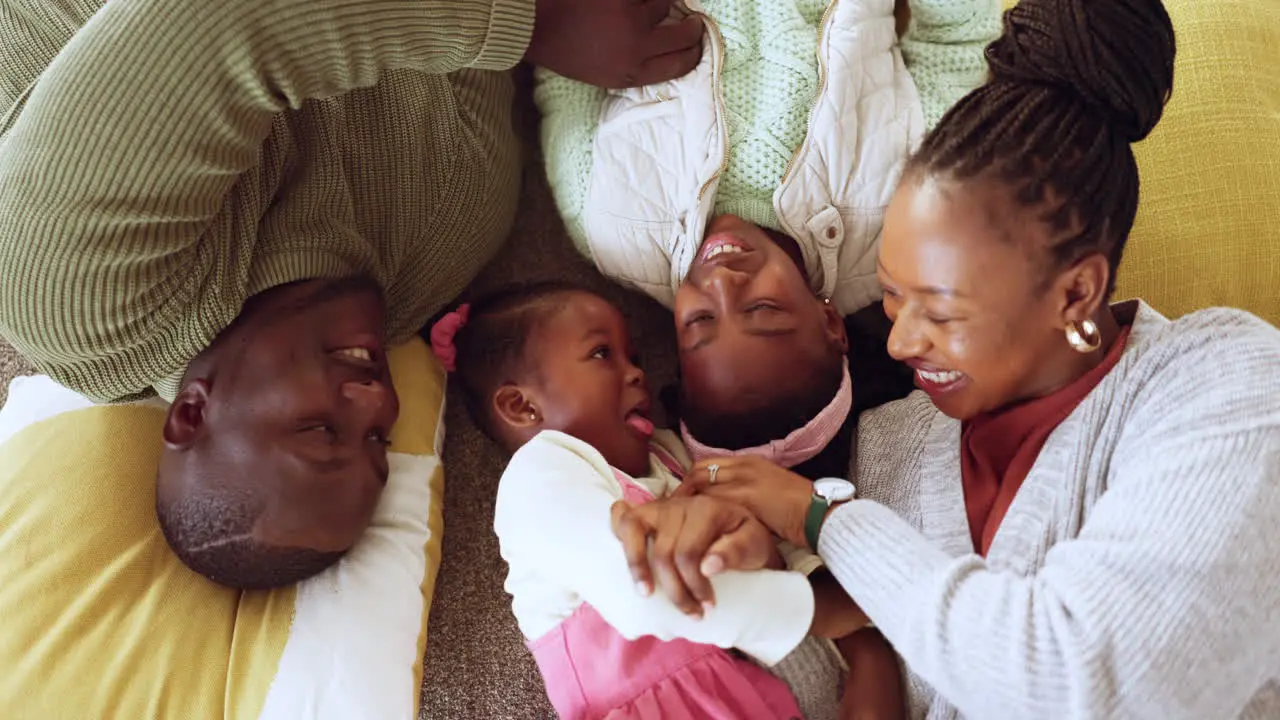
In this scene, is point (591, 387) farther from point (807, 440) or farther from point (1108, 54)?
point (1108, 54)

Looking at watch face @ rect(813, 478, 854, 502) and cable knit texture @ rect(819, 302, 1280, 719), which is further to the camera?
watch face @ rect(813, 478, 854, 502)

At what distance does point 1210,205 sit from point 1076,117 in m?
0.51

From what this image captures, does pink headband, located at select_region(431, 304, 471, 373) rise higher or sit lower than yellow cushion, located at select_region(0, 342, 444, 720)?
higher

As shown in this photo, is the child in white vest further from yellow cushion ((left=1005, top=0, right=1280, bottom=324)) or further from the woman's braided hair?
yellow cushion ((left=1005, top=0, right=1280, bottom=324))

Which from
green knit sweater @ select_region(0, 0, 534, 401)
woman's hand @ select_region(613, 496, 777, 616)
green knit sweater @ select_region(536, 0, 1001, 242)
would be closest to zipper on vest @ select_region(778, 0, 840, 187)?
green knit sweater @ select_region(536, 0, 1001, 242)

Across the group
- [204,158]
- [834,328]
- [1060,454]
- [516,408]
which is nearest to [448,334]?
[516,408]

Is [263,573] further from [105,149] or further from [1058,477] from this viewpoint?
[1058,477]

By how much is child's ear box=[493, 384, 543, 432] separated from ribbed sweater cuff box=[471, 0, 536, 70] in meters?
0.39

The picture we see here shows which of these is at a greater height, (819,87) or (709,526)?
(819,87)

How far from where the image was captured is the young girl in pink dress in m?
0.92

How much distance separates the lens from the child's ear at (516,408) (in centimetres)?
119

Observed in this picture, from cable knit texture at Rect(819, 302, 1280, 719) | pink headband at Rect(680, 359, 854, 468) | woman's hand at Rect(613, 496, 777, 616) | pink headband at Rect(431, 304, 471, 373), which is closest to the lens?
cable knit texture at Rect(819, 302, 1280, 719)

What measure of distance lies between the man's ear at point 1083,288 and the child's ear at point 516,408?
2.01 feet

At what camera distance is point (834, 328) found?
1.24 meters
